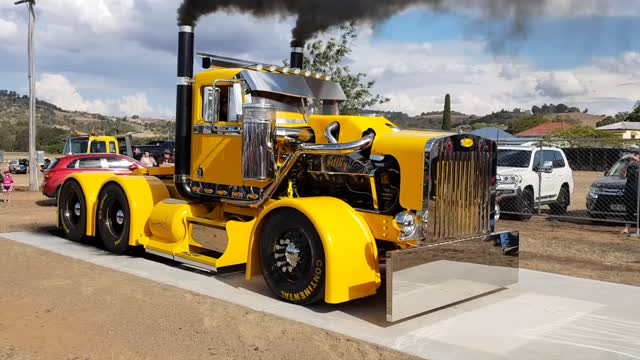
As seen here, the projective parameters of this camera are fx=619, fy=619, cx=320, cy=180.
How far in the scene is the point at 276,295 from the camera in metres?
6.85

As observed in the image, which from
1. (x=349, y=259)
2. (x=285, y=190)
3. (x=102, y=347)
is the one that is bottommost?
(x=102, y=347)

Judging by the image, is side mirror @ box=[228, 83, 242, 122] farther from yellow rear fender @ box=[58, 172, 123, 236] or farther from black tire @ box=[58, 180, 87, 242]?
black tire @ box=[58, 180, 87, 242]

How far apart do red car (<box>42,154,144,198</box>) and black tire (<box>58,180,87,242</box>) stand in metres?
5.86

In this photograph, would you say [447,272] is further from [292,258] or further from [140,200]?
[140,200]

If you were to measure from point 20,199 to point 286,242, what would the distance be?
15.4m

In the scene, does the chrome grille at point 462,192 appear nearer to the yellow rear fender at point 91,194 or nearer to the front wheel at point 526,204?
the yellow rear fender at point 91,194

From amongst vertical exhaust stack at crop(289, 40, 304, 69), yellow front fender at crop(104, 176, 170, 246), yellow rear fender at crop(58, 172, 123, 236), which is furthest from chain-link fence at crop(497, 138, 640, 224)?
yellow rear fender at crop(58, 172, 123, 236)

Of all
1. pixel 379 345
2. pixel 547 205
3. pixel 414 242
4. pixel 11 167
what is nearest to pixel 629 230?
pixel 547 205

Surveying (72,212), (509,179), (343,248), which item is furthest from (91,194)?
(509,179)

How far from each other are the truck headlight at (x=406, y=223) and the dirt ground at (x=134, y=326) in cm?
122

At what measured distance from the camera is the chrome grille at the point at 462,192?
20.6ft

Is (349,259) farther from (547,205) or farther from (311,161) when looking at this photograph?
(547,205)

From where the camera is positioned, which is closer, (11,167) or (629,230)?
(629,230)

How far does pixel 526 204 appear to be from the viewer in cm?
1473
